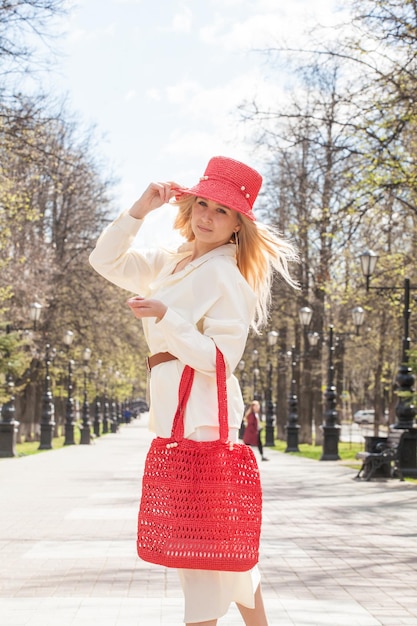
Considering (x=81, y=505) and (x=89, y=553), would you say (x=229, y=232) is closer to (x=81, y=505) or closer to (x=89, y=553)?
(x=89, y=553)

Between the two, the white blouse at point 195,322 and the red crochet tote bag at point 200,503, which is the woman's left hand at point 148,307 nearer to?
the white blouse at point 195,322

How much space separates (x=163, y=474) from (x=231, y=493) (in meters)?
0.25

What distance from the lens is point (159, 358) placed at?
4.23 metres

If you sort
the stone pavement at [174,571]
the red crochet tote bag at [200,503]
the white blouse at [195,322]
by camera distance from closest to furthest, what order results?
the red crochet tote bag at [200,503]
the white blouse at [195,322]
the stone pavement at [174,571]

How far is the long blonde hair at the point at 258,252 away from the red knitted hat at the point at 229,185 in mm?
50

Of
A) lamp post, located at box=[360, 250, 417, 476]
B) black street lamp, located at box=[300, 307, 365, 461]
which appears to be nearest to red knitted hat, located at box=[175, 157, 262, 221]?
lamp post, located at box=[360, 250, 417, 476]

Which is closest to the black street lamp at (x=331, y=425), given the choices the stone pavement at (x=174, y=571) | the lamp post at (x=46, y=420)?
the lamp post at (x=46, y=420)

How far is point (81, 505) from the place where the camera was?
14.2 m

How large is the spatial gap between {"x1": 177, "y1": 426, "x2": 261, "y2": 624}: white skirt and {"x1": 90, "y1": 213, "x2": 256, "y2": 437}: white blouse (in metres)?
0.05

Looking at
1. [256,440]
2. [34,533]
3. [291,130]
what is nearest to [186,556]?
[34,533]

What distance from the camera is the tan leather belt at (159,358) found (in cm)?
419

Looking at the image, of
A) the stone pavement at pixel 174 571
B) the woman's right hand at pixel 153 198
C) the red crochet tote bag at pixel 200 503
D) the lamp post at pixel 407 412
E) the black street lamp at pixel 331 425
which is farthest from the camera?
the black street lamp at pixel 331 425

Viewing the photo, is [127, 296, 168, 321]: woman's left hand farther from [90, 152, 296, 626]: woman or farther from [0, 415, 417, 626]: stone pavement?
[0, 415, 417, 626]: stone pavement

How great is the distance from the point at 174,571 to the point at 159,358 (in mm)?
4469
